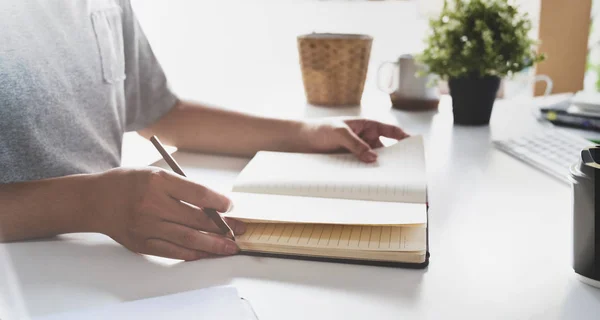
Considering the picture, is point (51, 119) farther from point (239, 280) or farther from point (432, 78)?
point (432, 78)

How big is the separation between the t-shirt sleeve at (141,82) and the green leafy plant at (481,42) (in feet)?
1.83

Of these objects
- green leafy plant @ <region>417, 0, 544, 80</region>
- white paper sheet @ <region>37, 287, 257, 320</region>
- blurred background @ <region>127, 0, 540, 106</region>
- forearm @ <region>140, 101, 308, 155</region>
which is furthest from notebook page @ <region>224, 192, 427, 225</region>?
blurred background @ <region>127, 0, 540, 106</region>

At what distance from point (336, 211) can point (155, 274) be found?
21cm

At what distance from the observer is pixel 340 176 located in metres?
0.73

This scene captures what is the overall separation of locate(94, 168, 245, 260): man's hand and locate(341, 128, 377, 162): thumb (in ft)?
1.05

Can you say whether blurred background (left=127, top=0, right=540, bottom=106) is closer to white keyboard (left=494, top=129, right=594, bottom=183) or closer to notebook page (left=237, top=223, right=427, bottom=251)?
white keyboard (left=494, top=129, right=594, bottom=183)

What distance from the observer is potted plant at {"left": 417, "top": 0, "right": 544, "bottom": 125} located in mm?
1093

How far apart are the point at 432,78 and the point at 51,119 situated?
0.84 meters

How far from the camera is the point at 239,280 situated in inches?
20.9

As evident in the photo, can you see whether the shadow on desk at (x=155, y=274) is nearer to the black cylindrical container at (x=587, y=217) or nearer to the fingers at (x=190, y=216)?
the fingers at (x=190, y=216)

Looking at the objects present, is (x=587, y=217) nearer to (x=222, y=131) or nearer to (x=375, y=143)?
(x=375, y=143)

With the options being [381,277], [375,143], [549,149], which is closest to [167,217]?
[381,277]

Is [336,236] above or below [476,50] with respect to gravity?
below

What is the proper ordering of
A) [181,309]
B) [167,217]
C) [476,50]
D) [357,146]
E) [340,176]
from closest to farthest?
[181,309] < [167,217] < [340,176] < [357,146] < [476,50]
